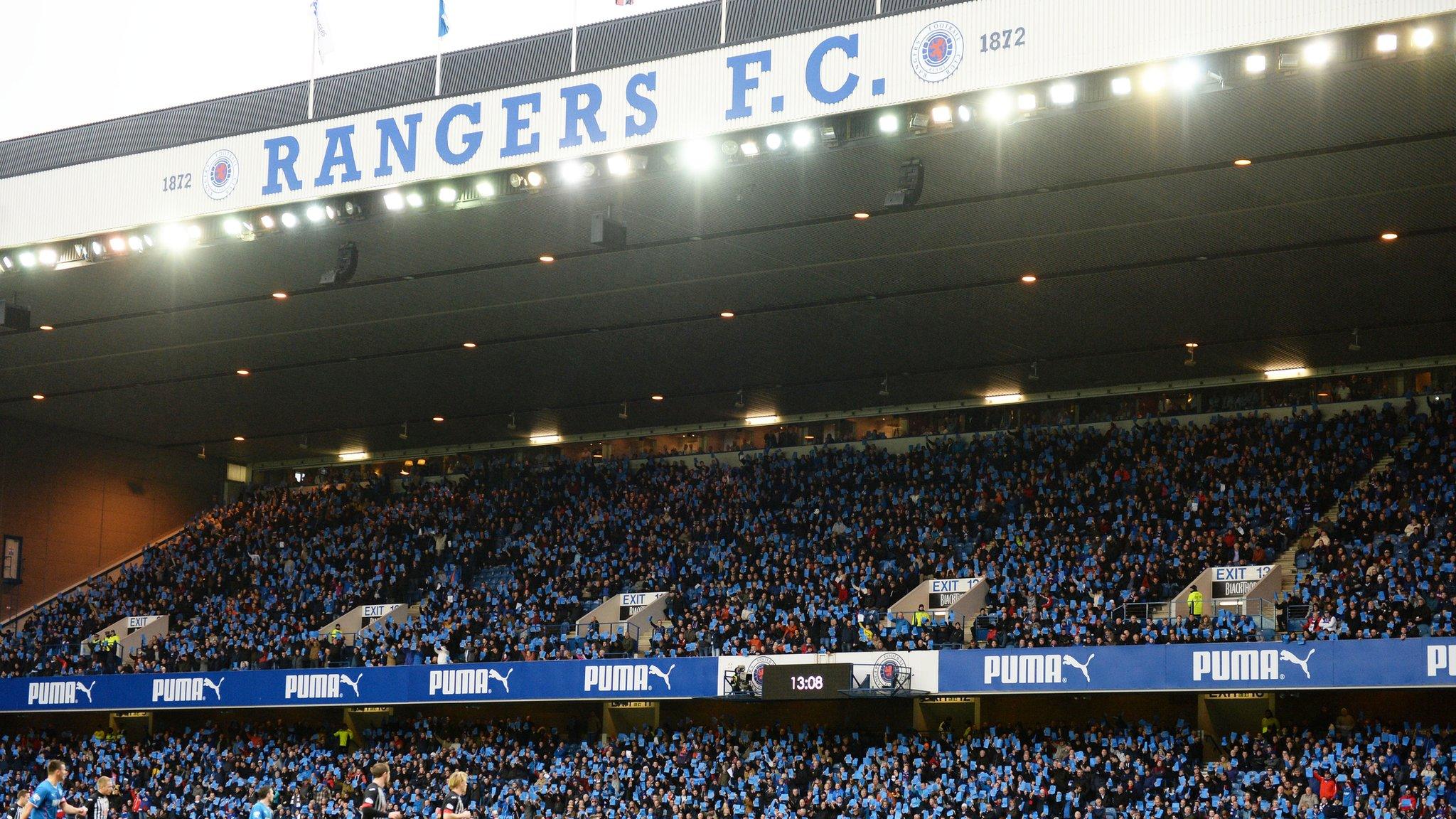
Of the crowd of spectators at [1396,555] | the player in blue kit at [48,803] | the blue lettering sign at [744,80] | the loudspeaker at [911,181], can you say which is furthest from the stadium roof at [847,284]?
the player in blue kit at [48,803]

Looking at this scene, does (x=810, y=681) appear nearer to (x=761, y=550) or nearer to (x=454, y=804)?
(x=761, y=550)

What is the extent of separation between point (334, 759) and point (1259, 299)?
82.5ft

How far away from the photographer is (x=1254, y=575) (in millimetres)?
34656

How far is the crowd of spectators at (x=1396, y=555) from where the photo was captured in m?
30.4

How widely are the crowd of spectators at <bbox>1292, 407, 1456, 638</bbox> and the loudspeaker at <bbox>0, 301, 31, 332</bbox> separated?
91.5 feet

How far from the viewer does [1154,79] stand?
78.6ft

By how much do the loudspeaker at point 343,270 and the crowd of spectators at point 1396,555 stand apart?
19.5 m

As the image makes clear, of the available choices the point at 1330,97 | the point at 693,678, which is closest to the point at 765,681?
the point at 693,678

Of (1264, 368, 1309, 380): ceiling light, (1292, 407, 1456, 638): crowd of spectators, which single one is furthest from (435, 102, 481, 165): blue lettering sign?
(1264, 368, 1309, 380): ceiling light

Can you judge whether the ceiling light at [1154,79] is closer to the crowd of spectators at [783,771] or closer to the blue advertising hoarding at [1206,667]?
the blue advertising hoarding at [1206,667]

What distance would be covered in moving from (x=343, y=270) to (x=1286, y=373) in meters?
23.3

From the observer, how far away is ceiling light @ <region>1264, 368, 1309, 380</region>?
136ft

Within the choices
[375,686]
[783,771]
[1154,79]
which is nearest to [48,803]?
[1154,79]

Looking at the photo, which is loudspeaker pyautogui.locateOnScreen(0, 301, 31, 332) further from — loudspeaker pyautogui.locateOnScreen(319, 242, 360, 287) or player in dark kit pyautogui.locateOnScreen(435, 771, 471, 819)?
player in dark kit pyautogui.locateOnScreen(435, 771, 471, 819)
